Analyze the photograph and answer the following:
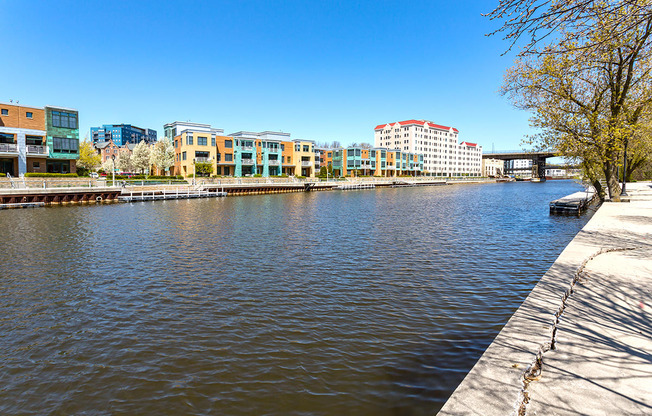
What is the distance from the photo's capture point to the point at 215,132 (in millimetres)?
87500

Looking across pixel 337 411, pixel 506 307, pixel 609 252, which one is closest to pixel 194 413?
pixel 337 411

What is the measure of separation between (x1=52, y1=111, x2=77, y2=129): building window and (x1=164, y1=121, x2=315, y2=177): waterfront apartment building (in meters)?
19.8

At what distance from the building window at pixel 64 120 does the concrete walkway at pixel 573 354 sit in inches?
2705

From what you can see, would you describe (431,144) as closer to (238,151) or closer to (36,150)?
(238,151)

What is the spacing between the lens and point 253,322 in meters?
8.82

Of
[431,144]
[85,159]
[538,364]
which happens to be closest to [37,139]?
[85,159]

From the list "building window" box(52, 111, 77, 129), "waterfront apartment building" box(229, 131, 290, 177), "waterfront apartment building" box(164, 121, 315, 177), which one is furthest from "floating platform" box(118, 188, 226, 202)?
"waterfront apartment building" box(229, 131, 290, 177)

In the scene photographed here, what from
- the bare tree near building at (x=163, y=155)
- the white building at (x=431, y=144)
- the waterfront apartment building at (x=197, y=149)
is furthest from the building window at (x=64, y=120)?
the white building at (x=431, y=144)

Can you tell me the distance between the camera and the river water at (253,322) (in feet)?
19.9

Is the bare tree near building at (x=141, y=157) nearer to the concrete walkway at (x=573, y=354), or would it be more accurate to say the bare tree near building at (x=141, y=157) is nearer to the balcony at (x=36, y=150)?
the balcony at (x=36, y=150)

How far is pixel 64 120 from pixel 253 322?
6479 centimetres

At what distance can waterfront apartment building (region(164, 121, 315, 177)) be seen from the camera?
78.4 meters

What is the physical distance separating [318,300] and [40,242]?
17.4 m

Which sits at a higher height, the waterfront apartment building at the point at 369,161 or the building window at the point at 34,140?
the waterfront apartment building at the point at 369,161
